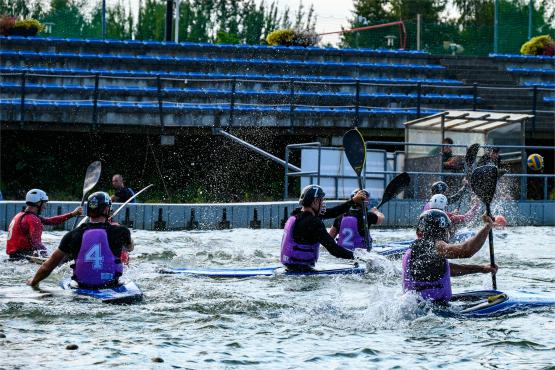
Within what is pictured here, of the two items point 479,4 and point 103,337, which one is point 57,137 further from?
point 479,4

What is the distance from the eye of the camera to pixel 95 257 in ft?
32.2

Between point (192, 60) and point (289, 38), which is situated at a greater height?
point (289, 38)

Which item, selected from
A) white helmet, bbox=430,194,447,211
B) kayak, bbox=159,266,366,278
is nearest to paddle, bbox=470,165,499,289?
white helmet, bbox=430,194,447,211

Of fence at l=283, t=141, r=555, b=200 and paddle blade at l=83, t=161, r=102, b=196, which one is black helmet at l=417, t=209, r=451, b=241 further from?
fence at l=283, t=141, r=555, b=200

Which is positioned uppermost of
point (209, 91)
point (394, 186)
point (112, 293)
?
point (209, 91)

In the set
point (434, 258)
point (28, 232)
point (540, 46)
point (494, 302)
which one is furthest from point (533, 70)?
point (434, 258)

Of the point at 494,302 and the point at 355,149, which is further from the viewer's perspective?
the point at 355,149

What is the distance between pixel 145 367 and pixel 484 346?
273cm

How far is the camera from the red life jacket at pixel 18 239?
13.0 m

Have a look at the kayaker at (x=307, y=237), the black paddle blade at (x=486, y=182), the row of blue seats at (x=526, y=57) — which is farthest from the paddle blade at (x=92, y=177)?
the row of blue seats at (x=526, y=57)

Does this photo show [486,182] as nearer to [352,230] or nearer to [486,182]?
[486,182]

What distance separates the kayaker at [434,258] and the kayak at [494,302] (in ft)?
0.71

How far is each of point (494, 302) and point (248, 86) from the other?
16609 millimetres

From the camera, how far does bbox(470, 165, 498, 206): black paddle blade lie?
9.77 meters
